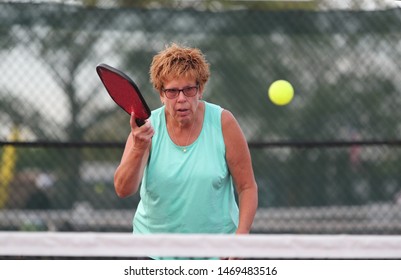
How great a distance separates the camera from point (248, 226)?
3.46 m

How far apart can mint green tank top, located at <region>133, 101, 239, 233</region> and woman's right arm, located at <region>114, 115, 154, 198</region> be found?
0.10 m

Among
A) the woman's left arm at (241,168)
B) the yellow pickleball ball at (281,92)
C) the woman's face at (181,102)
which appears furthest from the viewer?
the yellow pickleball ball at (281,92)

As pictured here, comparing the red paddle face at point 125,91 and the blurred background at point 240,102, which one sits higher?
the blurred background at point 240,102

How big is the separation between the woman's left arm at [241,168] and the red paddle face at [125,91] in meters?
0.42

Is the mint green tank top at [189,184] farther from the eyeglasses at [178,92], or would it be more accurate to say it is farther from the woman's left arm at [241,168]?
the eyeglasses at [178,92]

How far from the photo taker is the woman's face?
3377 millimetres

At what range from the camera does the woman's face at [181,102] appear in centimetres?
338

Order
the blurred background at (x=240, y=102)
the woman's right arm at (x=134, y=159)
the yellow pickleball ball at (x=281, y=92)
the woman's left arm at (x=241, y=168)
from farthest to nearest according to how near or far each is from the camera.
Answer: the blurred background at (x=240, y=102) → the yellow pickleball ball at (x=281, y=92) → the woman's left arm at (x=241, y=168) → the woman's right arm at (x=134, y=159)

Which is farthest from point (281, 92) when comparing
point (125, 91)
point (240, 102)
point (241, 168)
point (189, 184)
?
point (125, 91)

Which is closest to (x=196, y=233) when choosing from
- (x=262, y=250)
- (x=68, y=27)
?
→ (x=262, y=250)

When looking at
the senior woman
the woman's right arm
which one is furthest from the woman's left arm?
the woman's right arm

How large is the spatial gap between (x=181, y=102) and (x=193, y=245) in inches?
21.6

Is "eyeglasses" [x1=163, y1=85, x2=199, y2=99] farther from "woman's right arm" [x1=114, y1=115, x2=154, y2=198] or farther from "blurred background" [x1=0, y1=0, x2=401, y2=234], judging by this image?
"blurred background" [x1=0, y1=0, x2=401, y2=234]

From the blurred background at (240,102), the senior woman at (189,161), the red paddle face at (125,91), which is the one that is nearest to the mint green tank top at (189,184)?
the senior woman at (189,161)
